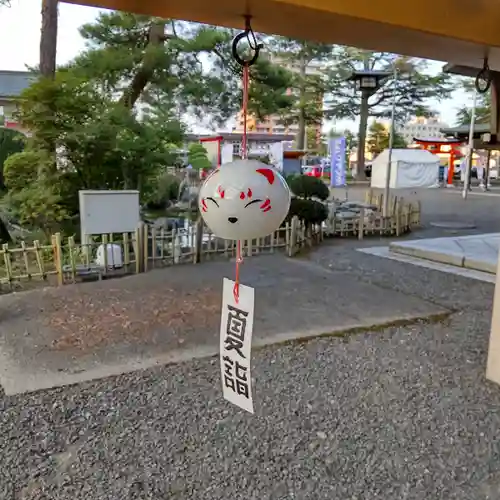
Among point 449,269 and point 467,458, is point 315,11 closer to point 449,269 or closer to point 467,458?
point 467,458

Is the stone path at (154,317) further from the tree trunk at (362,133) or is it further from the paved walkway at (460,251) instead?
the tree trunk at (362,133)

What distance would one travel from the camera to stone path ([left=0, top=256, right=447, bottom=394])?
11.3 ft

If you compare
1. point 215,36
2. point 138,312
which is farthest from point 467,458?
point 215,36

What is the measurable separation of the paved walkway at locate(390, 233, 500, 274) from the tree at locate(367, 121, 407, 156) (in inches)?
974

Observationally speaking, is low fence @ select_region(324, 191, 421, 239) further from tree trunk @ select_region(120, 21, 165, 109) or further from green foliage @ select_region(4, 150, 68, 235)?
green foliage @ select_region(4, 150, 68, 235)

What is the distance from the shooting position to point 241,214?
1.87 meters

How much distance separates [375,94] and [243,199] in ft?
87.3

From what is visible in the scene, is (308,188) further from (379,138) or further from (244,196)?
(379,138)

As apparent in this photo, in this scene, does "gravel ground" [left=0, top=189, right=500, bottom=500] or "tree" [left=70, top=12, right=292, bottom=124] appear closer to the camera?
"gravel ground" [left=0, top=189, right=500, bottom=500]

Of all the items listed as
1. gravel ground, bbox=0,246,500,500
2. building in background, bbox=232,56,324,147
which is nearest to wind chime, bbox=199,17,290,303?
gravel ground, bbox=0,246,500,500

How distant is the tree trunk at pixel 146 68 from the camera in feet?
30.5

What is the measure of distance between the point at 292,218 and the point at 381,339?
12.8 feet

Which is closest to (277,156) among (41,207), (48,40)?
(48,40)

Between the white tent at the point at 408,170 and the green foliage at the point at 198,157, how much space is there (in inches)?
411
